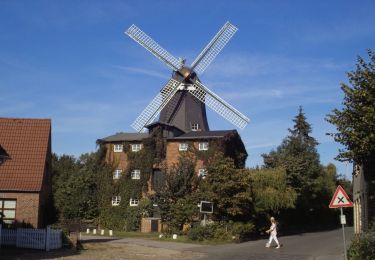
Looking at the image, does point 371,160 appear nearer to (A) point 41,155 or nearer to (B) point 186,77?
(A) point 41,155

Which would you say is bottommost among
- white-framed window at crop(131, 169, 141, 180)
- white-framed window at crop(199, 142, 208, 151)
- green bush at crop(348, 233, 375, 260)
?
green bush at crop(348, 233, 375, 260)

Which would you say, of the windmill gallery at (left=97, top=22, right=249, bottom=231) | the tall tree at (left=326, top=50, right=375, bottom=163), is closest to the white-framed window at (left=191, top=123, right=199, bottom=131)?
the windmill gallery at (left=97, top=22, right=249, bottom=231)

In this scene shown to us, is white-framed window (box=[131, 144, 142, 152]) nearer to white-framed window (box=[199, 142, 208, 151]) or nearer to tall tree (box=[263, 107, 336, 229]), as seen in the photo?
white-framed window (box=[199, 142, 208, 151])

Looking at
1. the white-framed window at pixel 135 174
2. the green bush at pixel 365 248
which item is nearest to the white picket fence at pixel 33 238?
the green bush at pixel 365 248

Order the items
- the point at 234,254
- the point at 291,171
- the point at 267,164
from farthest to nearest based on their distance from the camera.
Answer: the point at 267,164, the point at 291,171, the point at 234,254

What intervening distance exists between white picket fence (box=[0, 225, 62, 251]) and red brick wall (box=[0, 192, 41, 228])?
5.18 meters

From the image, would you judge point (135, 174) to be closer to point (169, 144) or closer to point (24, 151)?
point (169, 144)

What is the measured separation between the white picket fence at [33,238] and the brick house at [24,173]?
4.98 m

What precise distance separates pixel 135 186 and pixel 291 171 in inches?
529

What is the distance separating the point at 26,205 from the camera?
1144 inches

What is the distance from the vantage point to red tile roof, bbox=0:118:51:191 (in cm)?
2927

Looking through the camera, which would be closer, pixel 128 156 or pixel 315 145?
pixel 128 156

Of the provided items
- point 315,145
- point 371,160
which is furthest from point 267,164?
point 371,160

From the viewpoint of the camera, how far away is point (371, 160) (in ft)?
63.5
